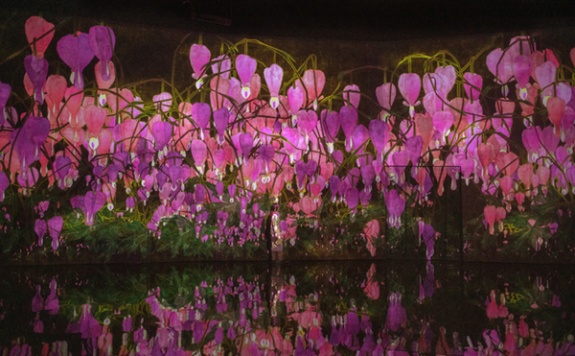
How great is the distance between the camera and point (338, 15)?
22.7ft

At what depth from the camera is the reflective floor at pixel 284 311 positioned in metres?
2.87

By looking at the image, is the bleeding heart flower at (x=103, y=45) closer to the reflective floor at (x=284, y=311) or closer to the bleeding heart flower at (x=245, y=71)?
the bleeding heart flower at (x=245, y=71)

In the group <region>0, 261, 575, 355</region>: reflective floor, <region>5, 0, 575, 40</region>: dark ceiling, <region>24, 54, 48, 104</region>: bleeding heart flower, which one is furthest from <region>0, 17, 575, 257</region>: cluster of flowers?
<region>0, 261, 575, 355</region>: reflective floor

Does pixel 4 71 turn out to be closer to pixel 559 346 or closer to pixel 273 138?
pixel 273 138

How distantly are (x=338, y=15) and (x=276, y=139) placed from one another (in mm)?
1216

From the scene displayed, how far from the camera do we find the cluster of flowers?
6211 mm

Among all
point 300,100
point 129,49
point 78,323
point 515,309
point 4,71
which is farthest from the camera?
point 300,100

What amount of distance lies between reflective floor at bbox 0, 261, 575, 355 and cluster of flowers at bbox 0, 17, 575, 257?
767 mm

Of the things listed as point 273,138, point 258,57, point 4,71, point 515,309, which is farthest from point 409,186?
point 4,71

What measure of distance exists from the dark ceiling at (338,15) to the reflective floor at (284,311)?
2.04m

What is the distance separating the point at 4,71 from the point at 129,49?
99cm

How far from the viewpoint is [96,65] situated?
249 inches

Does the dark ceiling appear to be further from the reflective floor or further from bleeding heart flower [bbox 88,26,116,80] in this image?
the reflective floor

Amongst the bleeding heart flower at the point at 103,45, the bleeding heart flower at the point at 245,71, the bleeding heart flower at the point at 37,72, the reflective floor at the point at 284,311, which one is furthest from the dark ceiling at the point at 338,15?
the reflective floor at the point at 284,311
